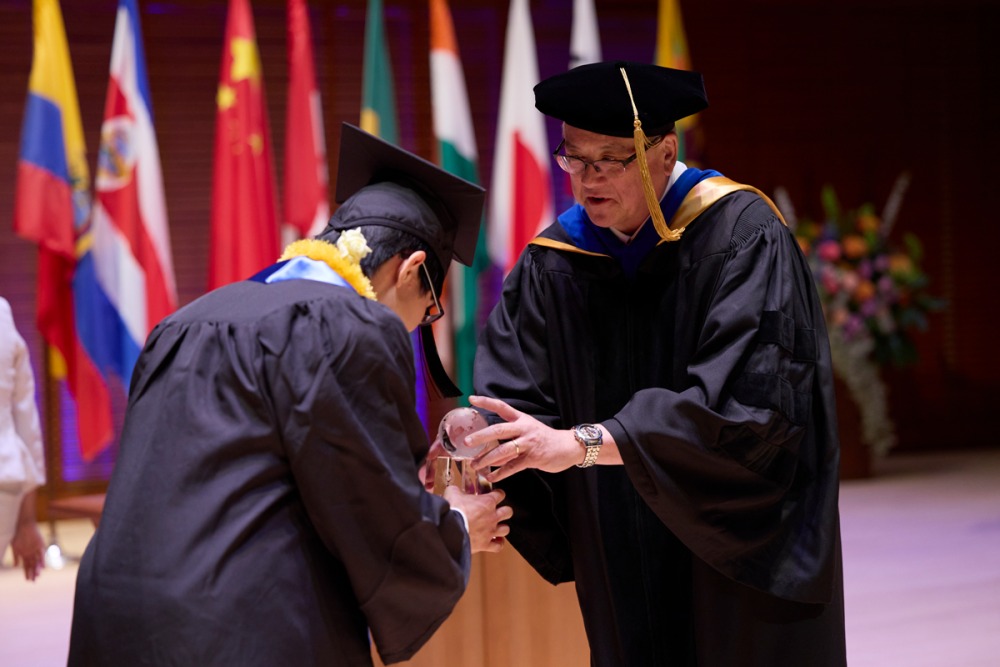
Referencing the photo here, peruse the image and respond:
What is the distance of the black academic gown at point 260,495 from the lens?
5.30ft

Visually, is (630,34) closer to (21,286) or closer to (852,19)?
(852,19)

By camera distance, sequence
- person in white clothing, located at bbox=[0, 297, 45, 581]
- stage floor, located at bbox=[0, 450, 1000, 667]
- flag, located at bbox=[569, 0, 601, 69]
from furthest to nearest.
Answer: flag, located at bbox=[569, 0, 601, 69] → stage floor, located at bbox=[0, 450, 1000, 667] → person in white clothing, located at bbox=[0, 297, 45, 581]

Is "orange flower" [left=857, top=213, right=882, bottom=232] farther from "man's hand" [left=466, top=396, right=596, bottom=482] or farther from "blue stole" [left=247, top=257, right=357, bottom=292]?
"blue stole" [left=247, top=257, right=357, bottom=292]

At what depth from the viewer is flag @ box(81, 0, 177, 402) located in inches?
235

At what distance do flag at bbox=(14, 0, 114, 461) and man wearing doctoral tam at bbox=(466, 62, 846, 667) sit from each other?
4.03 meters

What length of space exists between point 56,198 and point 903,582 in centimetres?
457

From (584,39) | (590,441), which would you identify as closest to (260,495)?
(590,441)

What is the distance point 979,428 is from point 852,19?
340cm

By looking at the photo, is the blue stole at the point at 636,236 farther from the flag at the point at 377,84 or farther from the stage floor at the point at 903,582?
the flag at the point at 377,84

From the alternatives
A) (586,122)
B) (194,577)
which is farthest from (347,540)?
(586,122)

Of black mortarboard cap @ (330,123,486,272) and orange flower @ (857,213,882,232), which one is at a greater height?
black mortarboard cap @ (330,123,486,272)

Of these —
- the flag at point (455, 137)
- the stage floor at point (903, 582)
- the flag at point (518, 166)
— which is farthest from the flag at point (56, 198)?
the flag at point (518, 166)

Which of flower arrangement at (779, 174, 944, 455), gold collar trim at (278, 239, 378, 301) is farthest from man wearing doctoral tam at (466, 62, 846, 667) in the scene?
flower arrangement at (779, 174, 944, 455)

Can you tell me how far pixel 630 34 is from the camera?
8195mm
